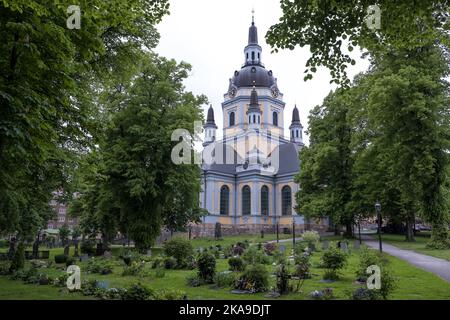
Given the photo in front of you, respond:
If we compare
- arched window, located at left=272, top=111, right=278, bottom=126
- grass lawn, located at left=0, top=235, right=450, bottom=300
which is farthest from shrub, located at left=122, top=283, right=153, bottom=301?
arched window, located at left=272, top=111, right=278, bottom=126

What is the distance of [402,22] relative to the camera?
9773 millimetres

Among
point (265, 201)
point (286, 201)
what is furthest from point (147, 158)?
point (286, 201)

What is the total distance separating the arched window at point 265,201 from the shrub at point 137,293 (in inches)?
1931

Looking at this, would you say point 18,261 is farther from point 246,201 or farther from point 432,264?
point 246,201

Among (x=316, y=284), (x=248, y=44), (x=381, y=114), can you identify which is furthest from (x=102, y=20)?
(x=248, y=44)

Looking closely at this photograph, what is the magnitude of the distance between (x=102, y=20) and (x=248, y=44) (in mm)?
67318

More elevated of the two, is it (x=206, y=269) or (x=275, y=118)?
(x=275, y=118)

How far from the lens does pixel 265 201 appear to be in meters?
59.1

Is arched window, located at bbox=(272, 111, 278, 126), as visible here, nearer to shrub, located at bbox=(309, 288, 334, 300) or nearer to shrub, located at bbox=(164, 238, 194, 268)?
shrub, located at bbox=(164, 238, 194, 268)

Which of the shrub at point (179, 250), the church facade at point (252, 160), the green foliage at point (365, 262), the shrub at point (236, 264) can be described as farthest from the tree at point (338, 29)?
the church facade at point (252, 160)

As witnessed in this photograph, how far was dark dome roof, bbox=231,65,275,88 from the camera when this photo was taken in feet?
227

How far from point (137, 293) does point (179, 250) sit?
337 inches
